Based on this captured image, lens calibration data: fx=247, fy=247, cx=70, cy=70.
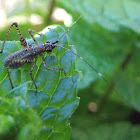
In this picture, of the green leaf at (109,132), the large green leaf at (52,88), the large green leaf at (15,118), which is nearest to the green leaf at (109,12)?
the large green leaf at (52,88)

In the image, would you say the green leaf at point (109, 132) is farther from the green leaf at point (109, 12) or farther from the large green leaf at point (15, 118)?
the large green leaf at point (15, 118)

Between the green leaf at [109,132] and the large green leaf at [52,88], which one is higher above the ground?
the large green leaf at [52,88]

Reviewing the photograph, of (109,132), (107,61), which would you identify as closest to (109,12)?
(107,61)

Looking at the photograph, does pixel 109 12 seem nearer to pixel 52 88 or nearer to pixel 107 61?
pixel 107 61

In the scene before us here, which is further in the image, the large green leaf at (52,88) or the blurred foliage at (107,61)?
the blurred foliage at (107,61)

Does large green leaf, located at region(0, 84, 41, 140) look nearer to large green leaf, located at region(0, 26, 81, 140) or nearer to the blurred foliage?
large green leaf, located at region(0, 26, 81, 140)

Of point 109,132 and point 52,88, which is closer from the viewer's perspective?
point 52,88

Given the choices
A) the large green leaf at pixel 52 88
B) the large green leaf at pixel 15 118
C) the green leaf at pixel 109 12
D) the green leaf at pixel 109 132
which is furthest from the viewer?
the green leaf at pixel 109 132
